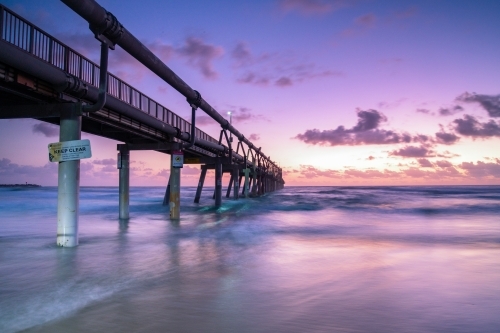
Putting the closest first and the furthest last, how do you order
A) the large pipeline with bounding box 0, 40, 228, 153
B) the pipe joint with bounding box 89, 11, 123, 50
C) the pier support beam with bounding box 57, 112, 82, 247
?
the large pipeline with bounding box 0, 40, 228, 153 → the pipe joint with bounding box 89, 11, 123, 50 → the pier support beam with bounding box 57, 112, 82, 247

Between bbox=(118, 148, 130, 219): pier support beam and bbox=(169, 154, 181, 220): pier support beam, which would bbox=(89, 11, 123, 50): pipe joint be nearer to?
bbox=(169, 154, 181, 220): pier support beam

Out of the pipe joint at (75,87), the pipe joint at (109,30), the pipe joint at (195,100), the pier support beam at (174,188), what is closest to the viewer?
the pipe joint at (75,87)

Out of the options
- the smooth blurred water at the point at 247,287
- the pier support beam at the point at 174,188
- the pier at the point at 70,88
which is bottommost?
the smooth blurred water at the point at 247,287

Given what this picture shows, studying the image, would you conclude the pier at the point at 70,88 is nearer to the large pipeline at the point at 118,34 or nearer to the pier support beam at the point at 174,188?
the large pipeline at the point at 118,34

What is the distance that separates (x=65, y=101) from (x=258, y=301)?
8.18m

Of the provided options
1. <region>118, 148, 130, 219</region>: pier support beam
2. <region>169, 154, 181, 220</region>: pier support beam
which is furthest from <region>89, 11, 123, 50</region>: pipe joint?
<region>118, 148, 130, 219</region>: pier support beam

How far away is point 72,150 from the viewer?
→ 34.9 ft

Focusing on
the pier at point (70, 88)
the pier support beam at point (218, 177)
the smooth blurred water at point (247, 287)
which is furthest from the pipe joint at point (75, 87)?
the pier support beam at point (218, 177)

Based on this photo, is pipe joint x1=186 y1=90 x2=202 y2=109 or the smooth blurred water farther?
pipe joint x1=186 y1=90 x2=202 y2=109

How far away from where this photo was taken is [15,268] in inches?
358

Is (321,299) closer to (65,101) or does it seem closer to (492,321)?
(492,321)

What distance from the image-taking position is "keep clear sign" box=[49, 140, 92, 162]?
10602 millimetres

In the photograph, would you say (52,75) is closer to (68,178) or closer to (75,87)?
(75,87)

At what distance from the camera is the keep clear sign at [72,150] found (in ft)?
34.8
